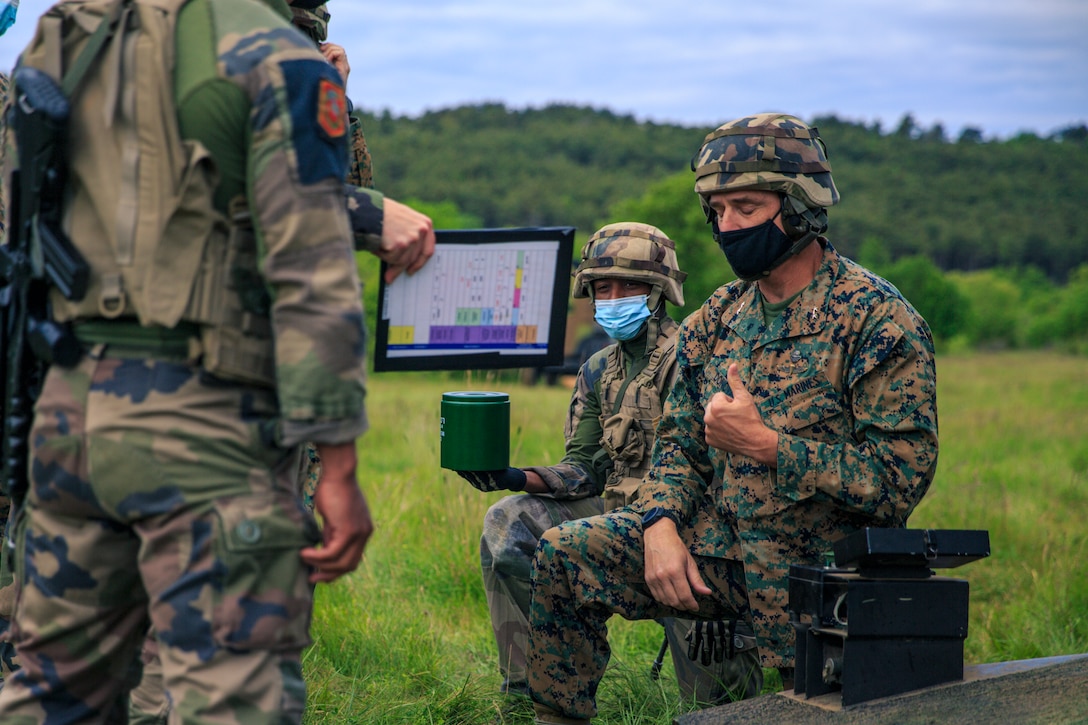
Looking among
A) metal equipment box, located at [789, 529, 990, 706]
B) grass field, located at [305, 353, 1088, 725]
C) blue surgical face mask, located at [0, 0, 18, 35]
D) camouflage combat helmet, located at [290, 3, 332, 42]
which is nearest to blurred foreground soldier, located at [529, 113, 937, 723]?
metal equipment box, located at [789, 529, 990, 706]

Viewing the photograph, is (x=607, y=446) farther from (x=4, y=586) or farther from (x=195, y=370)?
(x=195, y=370)

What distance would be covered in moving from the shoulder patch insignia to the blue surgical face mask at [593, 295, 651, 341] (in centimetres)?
238

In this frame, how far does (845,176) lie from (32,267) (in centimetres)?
9792

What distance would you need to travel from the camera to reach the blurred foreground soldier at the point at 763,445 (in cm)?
357

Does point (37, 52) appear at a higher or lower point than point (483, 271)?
higher

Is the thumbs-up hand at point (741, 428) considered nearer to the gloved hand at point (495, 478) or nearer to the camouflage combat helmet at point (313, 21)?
the gloved hand at point (495, 478)

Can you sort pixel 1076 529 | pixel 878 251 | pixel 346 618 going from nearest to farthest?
pixel 346 618, pixel 1076 529, pixel 878 251

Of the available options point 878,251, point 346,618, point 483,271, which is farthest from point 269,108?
point 878,251

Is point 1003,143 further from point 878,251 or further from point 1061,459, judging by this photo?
point 1061,459

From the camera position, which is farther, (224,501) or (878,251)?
(878,251)

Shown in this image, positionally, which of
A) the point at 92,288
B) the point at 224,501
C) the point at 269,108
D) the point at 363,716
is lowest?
the point at 363,716

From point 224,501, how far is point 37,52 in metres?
1.01

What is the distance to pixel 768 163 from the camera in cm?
378

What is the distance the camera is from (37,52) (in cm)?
240
